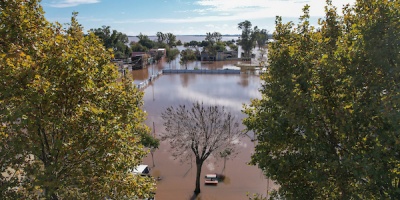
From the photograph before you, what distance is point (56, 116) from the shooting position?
6.15 m

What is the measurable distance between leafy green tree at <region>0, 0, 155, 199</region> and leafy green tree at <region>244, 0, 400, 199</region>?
3864mm

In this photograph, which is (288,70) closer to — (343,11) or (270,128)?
(270,128)

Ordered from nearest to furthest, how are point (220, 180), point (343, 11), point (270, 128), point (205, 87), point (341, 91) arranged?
point (341, 91) → point (270, 128) → point (343, 11) → point (220, 180) → point (205, 87)

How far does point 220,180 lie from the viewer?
17156 millimetres

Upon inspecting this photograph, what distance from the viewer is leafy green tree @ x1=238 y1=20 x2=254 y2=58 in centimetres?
8257

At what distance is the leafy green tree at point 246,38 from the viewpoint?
82.6m

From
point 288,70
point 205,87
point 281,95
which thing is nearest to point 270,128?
point 281,95

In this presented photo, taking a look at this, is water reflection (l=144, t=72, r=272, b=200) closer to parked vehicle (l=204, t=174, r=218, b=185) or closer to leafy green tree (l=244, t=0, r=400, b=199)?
parked vehicle (l=204, t=174, r=218, b=185)

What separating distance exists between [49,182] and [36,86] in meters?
1.99

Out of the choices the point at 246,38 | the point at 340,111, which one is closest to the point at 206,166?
the point at 340,111

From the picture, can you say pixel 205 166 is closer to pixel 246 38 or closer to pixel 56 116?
pixel 56 116

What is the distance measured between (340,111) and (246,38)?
266ft

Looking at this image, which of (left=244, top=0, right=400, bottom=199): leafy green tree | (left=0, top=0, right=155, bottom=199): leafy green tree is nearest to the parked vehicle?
(left=244, top=0, right=400, bottom=199): leafy green tree

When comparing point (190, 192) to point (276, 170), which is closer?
point (276, 170)
